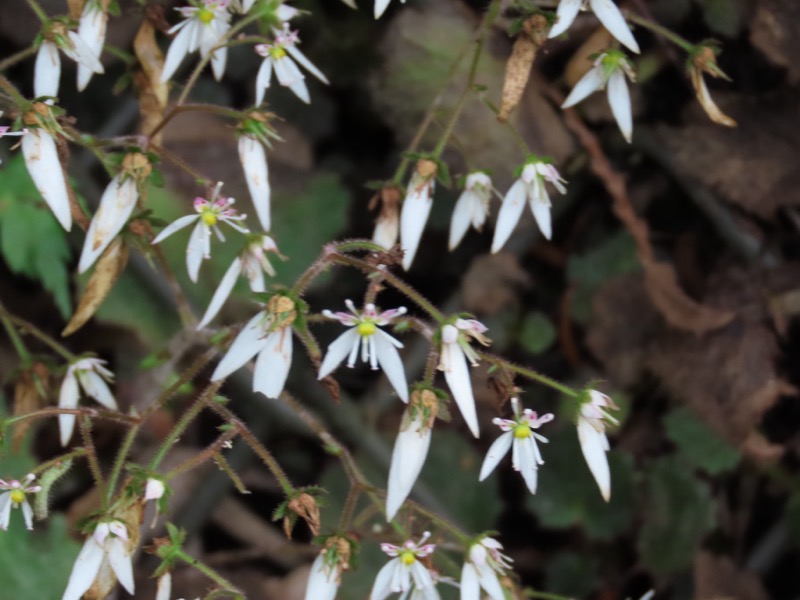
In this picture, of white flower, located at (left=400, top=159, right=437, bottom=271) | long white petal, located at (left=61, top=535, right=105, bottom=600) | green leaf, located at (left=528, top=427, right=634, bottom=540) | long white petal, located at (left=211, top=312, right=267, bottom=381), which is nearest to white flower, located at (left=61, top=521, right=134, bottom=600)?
long white petal, located at (left=61, top=535, right=105, bottom=600)

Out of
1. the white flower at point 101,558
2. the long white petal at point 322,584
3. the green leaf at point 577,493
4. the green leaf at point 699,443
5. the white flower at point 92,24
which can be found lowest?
the green leaf at point 577,493

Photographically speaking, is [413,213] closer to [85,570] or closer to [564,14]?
[564,14]

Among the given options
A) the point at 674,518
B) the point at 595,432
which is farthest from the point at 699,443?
the point at 595,432

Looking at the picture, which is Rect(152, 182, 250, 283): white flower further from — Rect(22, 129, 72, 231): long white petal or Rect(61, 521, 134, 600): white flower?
Rect(61, 521, 134, 600): white flower

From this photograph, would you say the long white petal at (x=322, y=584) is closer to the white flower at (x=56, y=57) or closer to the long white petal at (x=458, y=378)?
the long white petal at (x=458, y=378)

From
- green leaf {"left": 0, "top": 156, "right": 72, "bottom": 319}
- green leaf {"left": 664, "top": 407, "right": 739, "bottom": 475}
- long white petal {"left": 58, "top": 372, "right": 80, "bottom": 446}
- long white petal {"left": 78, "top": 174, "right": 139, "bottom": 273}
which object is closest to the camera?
long white petal {"left": 78, "top": 174, "right": 139, "bottom": 273}

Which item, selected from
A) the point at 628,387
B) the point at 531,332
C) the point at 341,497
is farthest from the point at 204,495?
the point at 628,387

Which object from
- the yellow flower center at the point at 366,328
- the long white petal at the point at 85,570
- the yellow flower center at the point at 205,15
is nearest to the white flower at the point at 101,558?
the long white petal at the point at 85,570
